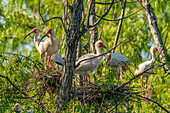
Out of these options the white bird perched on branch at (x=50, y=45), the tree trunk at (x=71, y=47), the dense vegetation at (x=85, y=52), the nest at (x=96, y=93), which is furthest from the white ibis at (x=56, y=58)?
the tree trunk at (x=71, y=47)

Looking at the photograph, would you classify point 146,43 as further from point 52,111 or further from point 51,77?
point 52,111

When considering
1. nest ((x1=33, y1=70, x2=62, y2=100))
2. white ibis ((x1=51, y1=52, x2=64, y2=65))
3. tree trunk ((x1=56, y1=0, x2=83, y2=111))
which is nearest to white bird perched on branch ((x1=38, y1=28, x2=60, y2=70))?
white ibis ((x1=51, y1=52, x2=64, y2=65))

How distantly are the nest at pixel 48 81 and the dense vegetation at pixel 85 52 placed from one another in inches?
2.3

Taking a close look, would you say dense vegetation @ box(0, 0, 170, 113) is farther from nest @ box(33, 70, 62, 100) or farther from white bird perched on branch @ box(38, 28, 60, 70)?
white bird perched on branch @ box(38, 28, 60, 70)

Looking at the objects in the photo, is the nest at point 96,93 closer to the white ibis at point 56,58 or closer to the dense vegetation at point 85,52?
the dense vegetation at point 85,52

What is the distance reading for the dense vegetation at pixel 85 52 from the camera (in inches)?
243

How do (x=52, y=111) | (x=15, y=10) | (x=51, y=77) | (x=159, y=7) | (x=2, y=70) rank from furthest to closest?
(x=15, y=10) → (x=159, y=7) → (x=51, y=77) → (x=2, y=70) → (x=52, y=111)

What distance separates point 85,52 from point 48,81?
2.44m

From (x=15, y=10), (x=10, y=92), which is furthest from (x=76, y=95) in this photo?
(x=15, y=10)

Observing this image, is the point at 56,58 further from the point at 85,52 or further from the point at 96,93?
the point at 96,93

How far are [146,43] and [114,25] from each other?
1.30 metres

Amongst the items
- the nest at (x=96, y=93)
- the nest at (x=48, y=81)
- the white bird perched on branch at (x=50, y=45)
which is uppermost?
the white bird perched on branch at (x=50, y=45)

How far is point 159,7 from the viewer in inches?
448

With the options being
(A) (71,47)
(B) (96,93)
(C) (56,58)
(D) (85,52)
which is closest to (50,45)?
(C) (56,58)
